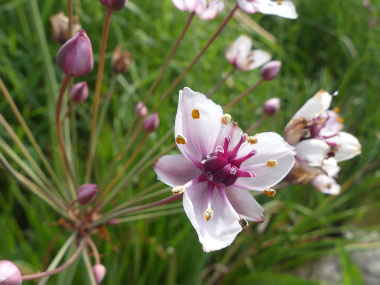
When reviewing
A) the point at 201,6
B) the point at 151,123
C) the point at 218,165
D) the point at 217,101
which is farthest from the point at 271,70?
the point at 217,101

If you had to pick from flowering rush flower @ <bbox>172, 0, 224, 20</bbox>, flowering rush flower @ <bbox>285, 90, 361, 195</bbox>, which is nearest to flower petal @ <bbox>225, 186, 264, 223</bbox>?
flowering rush flower @ <bbox>285, 90, 361, 195</bbox>

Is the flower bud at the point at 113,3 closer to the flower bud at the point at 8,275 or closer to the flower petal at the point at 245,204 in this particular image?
the flower petal at the point at 245,204

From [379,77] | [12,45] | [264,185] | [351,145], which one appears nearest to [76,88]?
Result: [264,185]

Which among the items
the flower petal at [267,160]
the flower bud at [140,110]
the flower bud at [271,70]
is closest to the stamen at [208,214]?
the flower petal at [267,160]

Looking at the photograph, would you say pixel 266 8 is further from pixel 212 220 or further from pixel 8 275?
pixel 8 275

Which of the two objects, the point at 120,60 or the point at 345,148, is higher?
the point at 120,60

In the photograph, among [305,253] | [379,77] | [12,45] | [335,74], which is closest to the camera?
[305,253]

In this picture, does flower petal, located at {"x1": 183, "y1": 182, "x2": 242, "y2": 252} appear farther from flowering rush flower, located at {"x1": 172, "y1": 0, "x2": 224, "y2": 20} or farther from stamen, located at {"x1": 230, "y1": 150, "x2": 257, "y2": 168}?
flowering rush flower, located at {"x1": 172, "y1": 0, "x2": 224, "y2": 20}

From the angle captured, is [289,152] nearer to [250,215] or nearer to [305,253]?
[250,215]
